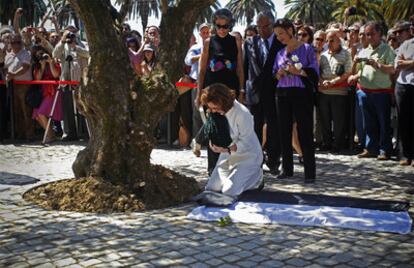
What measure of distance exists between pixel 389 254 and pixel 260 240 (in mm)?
1090

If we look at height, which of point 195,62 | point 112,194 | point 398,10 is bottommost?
point 112,194

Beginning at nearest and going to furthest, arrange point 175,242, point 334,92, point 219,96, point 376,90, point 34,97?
point 175,242 → point 219,96 → point 376,90 → point 334,92 → point 34,97

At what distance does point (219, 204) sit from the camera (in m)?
5.84

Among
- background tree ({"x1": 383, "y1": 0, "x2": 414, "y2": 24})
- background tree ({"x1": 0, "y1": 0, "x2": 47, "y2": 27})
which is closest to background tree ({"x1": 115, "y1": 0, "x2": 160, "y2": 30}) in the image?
background tree ({"x1": 0, "y1": 0, "x2": 47, "y2": 27})

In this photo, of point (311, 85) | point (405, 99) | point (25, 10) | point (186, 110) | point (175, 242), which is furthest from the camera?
point (25, 10)

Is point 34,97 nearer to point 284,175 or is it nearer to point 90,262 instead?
point 284,175

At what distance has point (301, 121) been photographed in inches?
284

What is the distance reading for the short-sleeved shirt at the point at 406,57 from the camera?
7961 millimetres

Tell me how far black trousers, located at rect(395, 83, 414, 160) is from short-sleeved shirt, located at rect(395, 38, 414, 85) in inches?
3.2

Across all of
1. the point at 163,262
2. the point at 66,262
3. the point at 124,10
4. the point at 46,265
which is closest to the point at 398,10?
the point at 124,10

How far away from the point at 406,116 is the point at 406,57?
95cm

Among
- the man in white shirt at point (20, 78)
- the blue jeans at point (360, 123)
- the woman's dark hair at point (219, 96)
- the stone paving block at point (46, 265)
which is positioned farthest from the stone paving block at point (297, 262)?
the man in white shirt at point (20, 78)

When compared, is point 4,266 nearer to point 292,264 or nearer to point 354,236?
point 292,264

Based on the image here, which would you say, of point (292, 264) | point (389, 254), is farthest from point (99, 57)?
point (389, 254)
